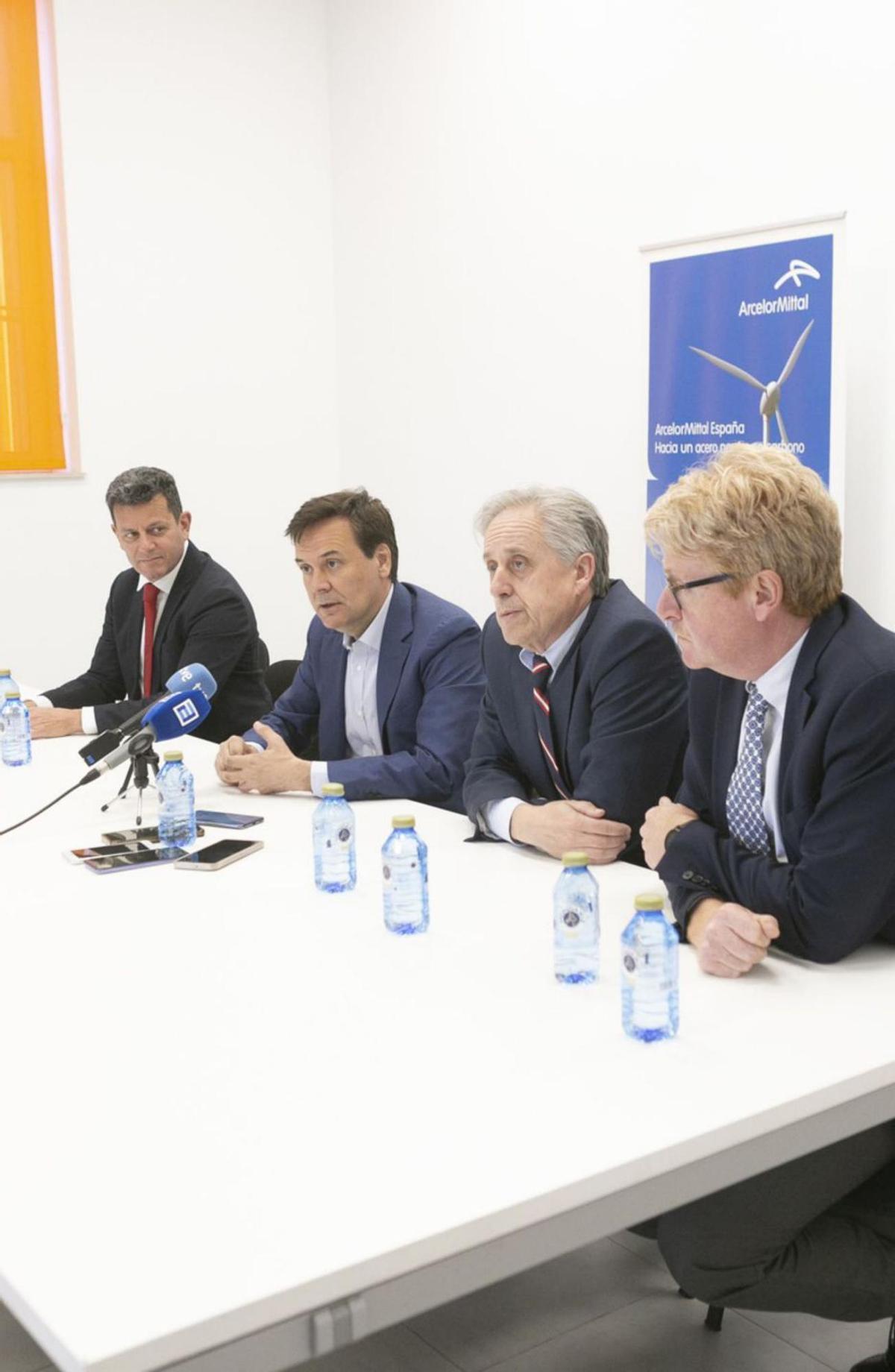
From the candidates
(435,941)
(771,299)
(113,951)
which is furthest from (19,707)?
(771,299)

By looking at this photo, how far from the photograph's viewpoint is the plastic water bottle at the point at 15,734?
3459 mm

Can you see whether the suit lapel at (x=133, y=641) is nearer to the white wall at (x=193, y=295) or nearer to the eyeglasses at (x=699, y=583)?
the white wall at (x=193, y=295)

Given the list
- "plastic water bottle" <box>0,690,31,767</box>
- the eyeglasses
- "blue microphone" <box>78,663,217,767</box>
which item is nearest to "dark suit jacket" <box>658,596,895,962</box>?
the eyeglasses

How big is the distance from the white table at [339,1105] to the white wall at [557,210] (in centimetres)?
312

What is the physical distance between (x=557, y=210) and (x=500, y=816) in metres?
3.91

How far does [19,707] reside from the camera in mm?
3504

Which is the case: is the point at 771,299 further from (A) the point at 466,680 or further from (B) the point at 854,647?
(B) the point at 854,647

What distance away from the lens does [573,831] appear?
2404 mm

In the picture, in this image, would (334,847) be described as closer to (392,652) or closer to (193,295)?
(392,652)

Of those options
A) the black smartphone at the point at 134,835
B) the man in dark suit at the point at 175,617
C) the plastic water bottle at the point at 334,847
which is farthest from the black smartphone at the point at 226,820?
the man in dark suit at the point at 175,617

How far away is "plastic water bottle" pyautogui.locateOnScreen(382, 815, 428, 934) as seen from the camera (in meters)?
2.06

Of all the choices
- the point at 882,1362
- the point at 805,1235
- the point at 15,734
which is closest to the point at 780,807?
the point at 805,1235

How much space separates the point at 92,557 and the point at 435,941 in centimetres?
470

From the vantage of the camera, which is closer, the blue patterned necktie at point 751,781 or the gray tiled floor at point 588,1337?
the blue patterned necktie at point 751,781
